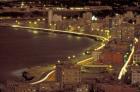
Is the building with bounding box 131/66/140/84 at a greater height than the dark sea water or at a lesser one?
greater

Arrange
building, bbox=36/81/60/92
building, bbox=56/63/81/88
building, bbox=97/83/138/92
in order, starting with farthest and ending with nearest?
building, bbox=56/63/81/88
building, bbox=36/81/60/92
building, bbox=97/83/138/92

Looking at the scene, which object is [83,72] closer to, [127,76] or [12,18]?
[127,76]

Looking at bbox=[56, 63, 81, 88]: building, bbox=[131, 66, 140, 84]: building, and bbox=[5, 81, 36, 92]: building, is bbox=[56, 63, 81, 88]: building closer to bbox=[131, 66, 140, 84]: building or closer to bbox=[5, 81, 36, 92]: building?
bbox=[5, 81, 36, 92]: building

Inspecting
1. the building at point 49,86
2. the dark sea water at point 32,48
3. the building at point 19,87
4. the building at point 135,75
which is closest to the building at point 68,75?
the building at point 49,86

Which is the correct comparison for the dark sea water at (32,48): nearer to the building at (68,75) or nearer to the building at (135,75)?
the building at (68,75)

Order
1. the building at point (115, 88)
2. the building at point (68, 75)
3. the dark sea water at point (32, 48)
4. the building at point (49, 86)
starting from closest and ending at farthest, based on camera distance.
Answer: the building at point (115, 88)
the building at point (49, 86)
the building at point (68, 75)
the dark sea water at point (32, 48)

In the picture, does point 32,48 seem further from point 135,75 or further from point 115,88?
point 115,88

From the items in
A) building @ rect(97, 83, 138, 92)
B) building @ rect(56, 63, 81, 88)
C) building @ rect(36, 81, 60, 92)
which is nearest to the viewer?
building @ rect(97, 83, 138, 92)

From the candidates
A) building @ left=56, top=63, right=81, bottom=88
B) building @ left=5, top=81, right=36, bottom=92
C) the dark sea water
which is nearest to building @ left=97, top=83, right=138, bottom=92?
building @ left=56, top=63, right=81, bottom=88

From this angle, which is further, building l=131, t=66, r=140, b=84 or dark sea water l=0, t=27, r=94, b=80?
dark sea water l=0, t=27, r=94, b=80
